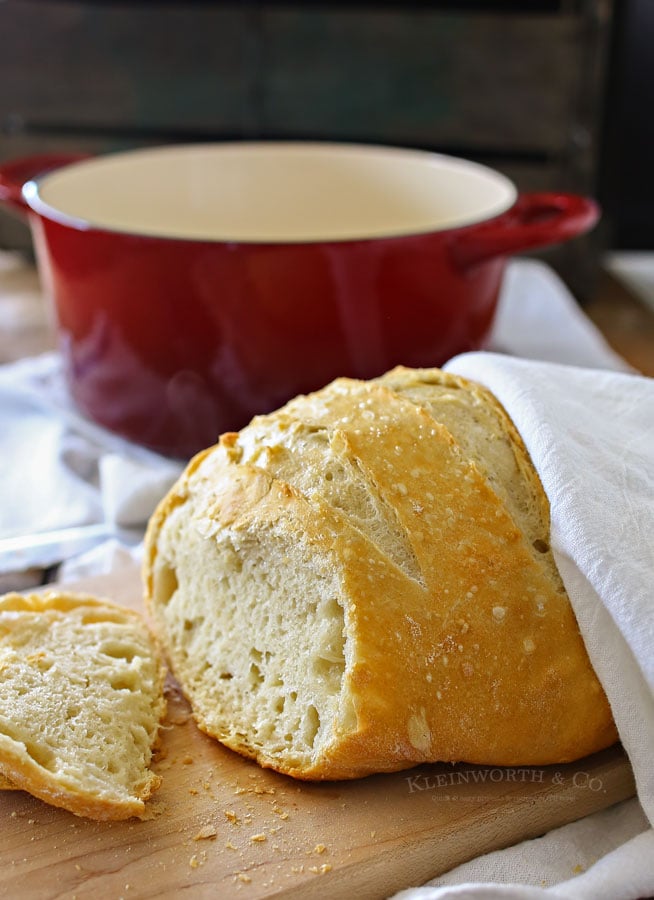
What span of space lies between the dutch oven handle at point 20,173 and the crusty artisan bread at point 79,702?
0.86 m

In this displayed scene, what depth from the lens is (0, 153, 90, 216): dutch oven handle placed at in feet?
6.15

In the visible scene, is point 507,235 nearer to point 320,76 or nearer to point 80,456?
point 80,456

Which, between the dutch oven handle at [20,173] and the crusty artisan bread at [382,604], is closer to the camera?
the crusty artisan bread at [382,604]

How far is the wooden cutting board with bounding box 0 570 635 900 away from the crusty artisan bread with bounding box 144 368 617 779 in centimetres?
3

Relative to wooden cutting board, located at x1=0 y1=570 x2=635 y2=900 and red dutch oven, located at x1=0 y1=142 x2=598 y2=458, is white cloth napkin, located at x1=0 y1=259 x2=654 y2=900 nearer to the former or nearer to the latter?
wooden cutting board, located at x1=0 y1=570 x2=635 y2=900

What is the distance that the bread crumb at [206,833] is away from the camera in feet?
3.47

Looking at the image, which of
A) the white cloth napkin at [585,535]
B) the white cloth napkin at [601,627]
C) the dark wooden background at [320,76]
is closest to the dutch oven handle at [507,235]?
the white cloth napkin at [585,535]

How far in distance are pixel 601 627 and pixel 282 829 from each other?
38 centimetres

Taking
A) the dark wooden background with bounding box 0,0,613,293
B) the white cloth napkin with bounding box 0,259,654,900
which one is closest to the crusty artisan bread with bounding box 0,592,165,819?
the white cloth napkin with bounding box 0,259,654,900

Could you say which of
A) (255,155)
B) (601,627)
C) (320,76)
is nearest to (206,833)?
(601,627)

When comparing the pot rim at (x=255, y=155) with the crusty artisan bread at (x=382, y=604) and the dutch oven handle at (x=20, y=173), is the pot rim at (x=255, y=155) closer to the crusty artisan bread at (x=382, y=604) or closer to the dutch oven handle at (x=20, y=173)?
the dutch oven handle at (x=20, y=173)

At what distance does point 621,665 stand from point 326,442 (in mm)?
400

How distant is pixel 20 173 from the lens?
2066 mm

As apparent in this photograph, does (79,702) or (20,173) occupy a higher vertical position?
(20,173)
